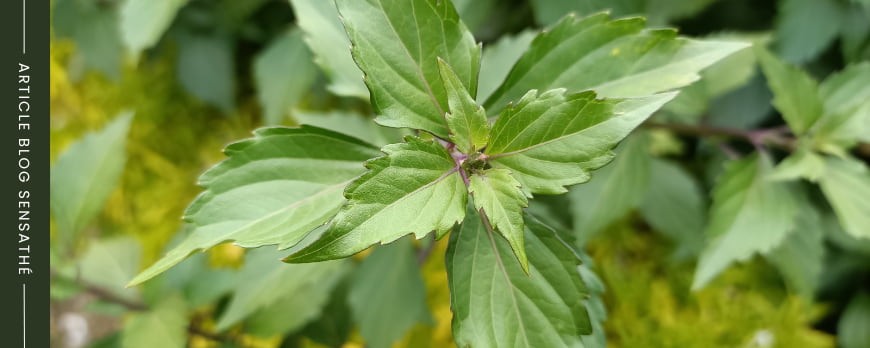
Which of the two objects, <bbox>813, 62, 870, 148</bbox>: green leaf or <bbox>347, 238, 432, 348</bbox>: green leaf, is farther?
<bbox>347, 238, 432, 348</bbox>: green leaf

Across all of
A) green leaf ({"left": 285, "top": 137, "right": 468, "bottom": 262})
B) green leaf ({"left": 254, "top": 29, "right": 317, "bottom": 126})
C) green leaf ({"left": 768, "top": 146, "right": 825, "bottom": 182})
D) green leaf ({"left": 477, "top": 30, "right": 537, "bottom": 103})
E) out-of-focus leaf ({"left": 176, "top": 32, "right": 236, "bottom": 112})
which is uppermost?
out-of-focus leaf ({"left": 176, "top": 32, "right": 236, "bottom": 112})

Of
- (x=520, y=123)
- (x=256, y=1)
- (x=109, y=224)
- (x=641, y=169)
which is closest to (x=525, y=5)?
(x=641, y=169)

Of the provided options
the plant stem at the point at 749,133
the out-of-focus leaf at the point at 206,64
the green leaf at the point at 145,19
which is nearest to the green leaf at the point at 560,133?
the plant stem at the point at 749,133

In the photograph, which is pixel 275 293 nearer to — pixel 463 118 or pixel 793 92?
pixel 463 118

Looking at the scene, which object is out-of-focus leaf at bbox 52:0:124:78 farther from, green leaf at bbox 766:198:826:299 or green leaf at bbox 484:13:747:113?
green leaf at bbox 766:198:826:299
